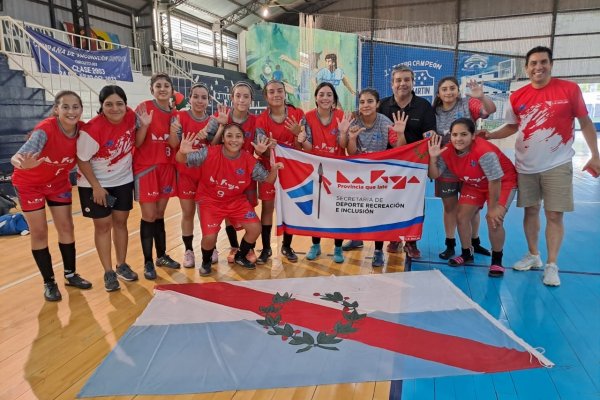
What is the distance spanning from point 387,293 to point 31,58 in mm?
10031

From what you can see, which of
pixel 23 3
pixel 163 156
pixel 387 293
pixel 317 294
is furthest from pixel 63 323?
pixel 23 3

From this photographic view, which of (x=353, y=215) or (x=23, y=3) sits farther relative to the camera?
(x=23, y=3)

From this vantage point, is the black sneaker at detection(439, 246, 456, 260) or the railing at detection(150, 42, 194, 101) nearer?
the black sneaker at detection(439, 246, 456, 260)

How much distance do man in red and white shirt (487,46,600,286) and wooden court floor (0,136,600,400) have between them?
0.51 m

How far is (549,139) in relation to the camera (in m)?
3.17

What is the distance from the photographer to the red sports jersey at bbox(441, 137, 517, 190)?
11.0ft

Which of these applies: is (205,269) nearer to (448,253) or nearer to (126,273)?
(126,273)

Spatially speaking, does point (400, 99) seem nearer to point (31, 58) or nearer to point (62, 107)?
point (62, 107)

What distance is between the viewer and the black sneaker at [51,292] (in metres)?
3.10

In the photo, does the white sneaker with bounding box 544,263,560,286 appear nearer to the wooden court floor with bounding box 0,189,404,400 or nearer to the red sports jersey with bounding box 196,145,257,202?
the wooden court floor with bounding box 0,189,404,400

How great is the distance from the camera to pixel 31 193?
294cm

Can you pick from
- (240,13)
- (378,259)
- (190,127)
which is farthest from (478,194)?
(240,13)

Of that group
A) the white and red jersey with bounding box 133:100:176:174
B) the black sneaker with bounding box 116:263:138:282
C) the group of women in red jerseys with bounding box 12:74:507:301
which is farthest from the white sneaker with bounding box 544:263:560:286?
the black sneaker with bounding box 116:263:138:282

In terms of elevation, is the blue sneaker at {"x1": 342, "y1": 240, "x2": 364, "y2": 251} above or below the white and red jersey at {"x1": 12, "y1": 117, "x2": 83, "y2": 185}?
below
